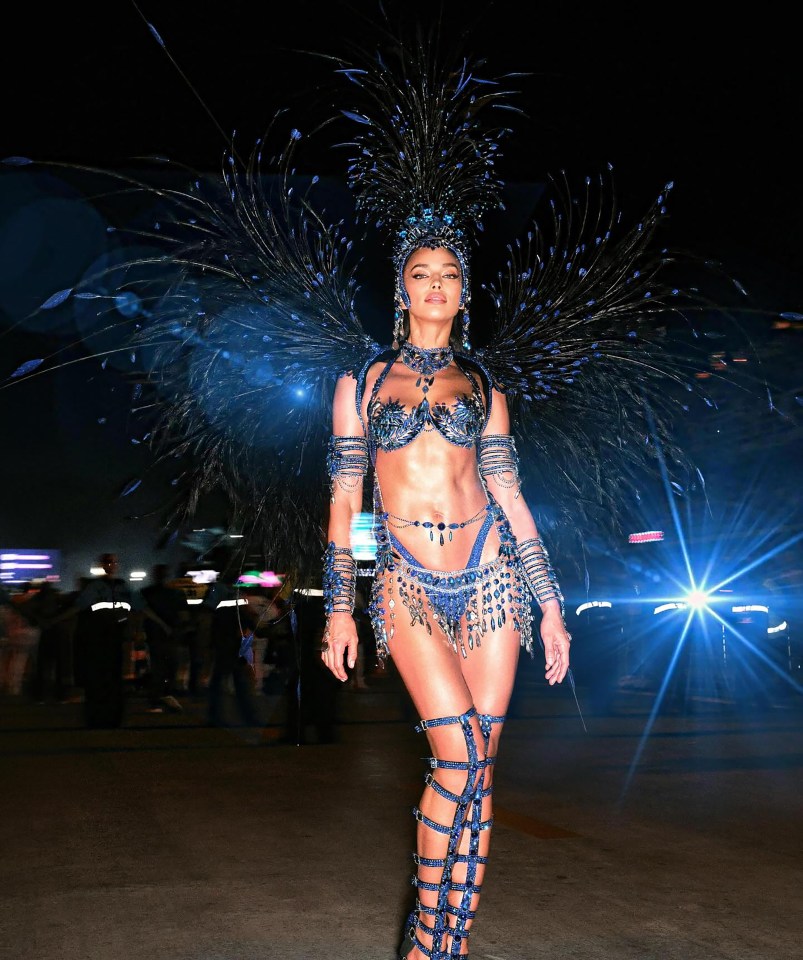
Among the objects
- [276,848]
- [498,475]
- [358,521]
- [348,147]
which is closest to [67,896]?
[276,848]

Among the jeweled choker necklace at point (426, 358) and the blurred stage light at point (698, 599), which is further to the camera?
the blurred stage light at point (698, 599)

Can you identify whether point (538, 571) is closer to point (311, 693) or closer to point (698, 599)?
point (311, 693)

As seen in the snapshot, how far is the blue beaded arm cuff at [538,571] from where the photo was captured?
410cm

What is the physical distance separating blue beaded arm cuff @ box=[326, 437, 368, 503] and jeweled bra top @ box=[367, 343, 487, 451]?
2.5 inches

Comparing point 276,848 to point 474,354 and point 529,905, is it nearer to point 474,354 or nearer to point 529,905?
point 529,905

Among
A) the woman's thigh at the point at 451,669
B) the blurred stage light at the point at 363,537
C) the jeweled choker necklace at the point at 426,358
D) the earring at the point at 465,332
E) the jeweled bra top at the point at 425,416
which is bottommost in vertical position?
the woman's thigh at the point at 451,669

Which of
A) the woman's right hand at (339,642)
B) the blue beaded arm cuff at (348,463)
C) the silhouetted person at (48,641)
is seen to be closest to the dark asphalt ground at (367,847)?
the woman's right hand at (339,642)

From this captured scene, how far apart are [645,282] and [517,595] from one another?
55.9 inches

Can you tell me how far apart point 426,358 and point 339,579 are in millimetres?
836

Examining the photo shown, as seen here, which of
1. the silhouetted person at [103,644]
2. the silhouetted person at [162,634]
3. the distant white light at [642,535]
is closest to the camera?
the distant white light at [642,535]

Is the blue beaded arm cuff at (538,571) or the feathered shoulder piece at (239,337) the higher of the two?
the feathered shoulder piece at (239,337)

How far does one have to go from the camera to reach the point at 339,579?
4070 millimetres

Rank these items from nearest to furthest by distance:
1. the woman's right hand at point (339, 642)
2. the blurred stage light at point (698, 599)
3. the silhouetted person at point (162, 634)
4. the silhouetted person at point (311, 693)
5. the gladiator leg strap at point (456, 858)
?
1. the gladiator leg strap at point (456, 858)
2. the woman's right hand at point (339, 642)
3. the silhouetted person at point (311, 693)
4. the silhouetted person at point (162, 634)
5. the blurred stage light at point (698, 599)

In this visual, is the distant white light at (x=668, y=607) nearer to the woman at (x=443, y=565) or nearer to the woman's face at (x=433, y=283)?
the woman at (x=443, y=565)
